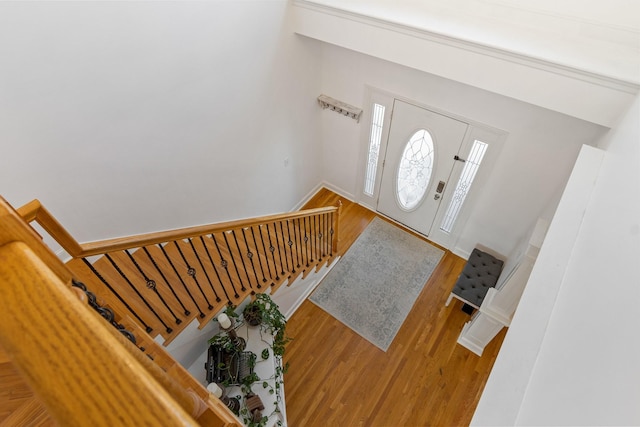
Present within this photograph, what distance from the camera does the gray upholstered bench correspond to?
3.82m

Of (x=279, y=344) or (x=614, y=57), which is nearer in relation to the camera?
(x=614, y=57)

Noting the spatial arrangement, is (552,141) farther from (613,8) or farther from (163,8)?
(163,8)

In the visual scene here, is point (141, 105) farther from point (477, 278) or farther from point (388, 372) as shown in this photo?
point (477, 278)

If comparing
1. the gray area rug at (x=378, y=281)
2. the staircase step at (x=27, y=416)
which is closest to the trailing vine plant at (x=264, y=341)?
the gray area rug at (x=378, y=281)

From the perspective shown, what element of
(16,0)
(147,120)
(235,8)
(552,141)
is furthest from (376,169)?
(16,0)

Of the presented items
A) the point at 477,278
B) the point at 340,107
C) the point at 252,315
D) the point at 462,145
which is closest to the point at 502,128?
the point at 462,145

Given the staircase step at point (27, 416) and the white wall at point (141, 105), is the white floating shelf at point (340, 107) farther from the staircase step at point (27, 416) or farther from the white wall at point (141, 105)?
the staircase step at point (27, 416)

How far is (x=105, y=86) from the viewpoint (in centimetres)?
221

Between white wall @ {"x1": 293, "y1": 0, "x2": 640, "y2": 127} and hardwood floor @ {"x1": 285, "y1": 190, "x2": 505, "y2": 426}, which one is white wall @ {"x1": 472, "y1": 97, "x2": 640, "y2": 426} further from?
hardwood floor @ {"x1": 285, "y1": 190, "x2": 505, "y2": 426}

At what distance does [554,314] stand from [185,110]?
2.84m

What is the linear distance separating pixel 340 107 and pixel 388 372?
3.28 m

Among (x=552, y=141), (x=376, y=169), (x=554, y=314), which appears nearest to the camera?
Result: (x=554, y=314)

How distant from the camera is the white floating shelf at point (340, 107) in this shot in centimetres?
430

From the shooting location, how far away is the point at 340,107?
173 inches
